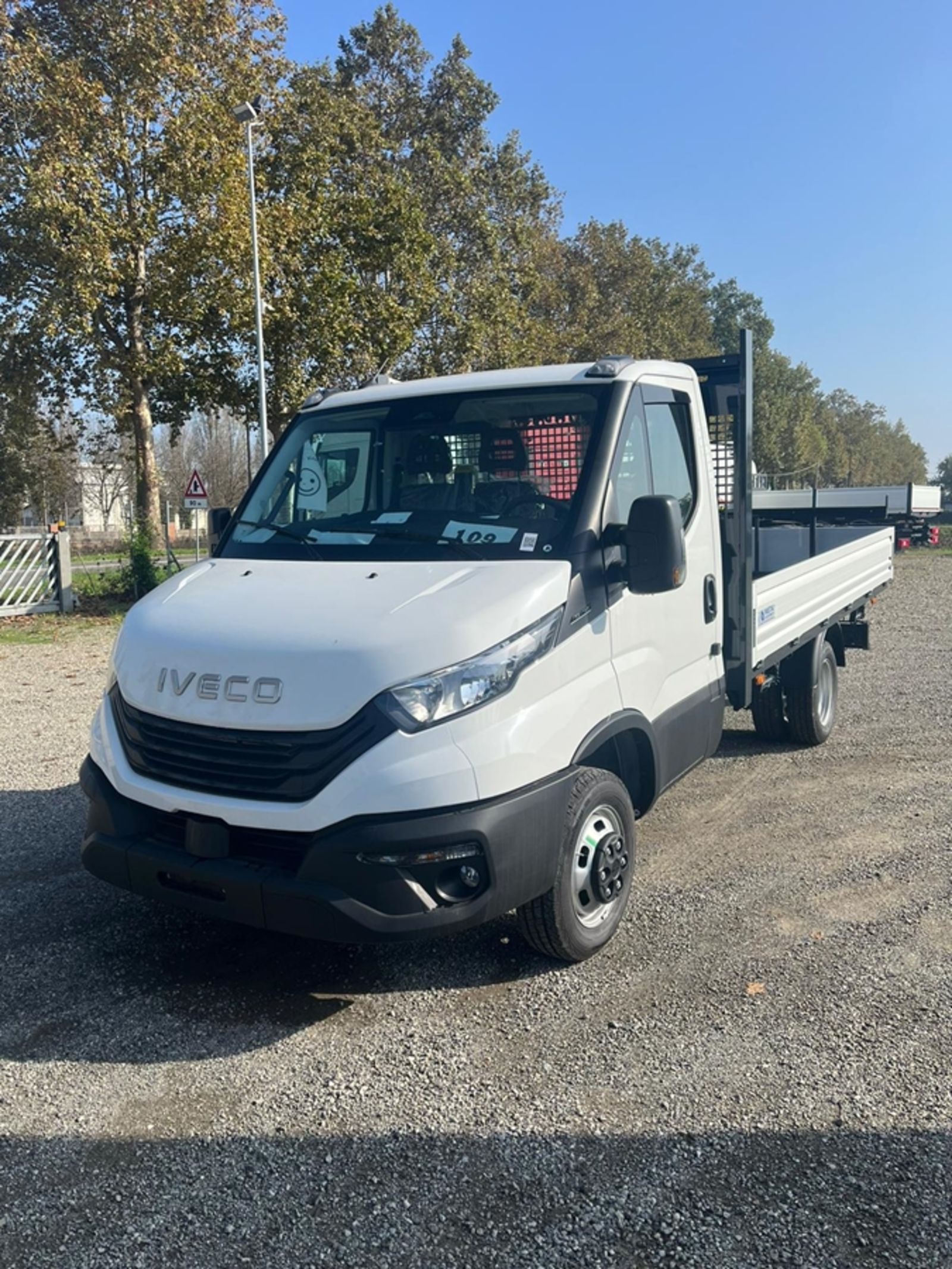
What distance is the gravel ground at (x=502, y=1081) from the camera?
2549mm

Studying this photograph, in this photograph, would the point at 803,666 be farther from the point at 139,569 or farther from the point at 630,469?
the point at 139,569

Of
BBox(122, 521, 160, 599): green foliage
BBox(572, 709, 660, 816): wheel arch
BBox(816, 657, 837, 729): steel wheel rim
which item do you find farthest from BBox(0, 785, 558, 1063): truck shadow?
BBox(122, 521, 160, 599): green foliage

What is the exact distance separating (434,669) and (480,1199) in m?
1.52

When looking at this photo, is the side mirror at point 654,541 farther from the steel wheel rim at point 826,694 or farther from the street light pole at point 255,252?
the street light pole at point 255,252

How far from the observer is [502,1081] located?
3219 millimetres

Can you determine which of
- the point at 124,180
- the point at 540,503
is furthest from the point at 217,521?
the point at 124,180

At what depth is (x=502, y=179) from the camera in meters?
32.3

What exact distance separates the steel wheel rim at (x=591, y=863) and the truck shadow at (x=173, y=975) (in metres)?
0.28

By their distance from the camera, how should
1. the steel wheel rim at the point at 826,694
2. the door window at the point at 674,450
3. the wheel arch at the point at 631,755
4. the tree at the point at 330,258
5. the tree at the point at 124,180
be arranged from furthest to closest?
the tree at the point at 330,258 < the tree at the point at 124,180 < the steel wheel rim at the point at 826,694 < the door window at the point at 674,450 < the wheel arch at the point at 631,755

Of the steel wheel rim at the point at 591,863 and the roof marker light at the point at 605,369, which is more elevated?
the roof marker light at the point at 605,369

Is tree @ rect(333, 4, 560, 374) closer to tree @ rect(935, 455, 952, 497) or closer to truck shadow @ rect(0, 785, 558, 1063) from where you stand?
truck shadow @ rect(0, 785, 558, 1063)

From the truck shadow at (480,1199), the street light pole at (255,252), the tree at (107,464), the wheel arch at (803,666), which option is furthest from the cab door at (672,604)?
the tree at (107,464)

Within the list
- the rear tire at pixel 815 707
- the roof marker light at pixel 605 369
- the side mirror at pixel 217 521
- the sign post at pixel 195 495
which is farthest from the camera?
the sign post at pixel 195 495

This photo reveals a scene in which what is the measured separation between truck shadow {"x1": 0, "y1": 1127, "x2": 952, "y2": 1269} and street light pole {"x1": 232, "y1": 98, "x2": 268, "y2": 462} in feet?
55.7
